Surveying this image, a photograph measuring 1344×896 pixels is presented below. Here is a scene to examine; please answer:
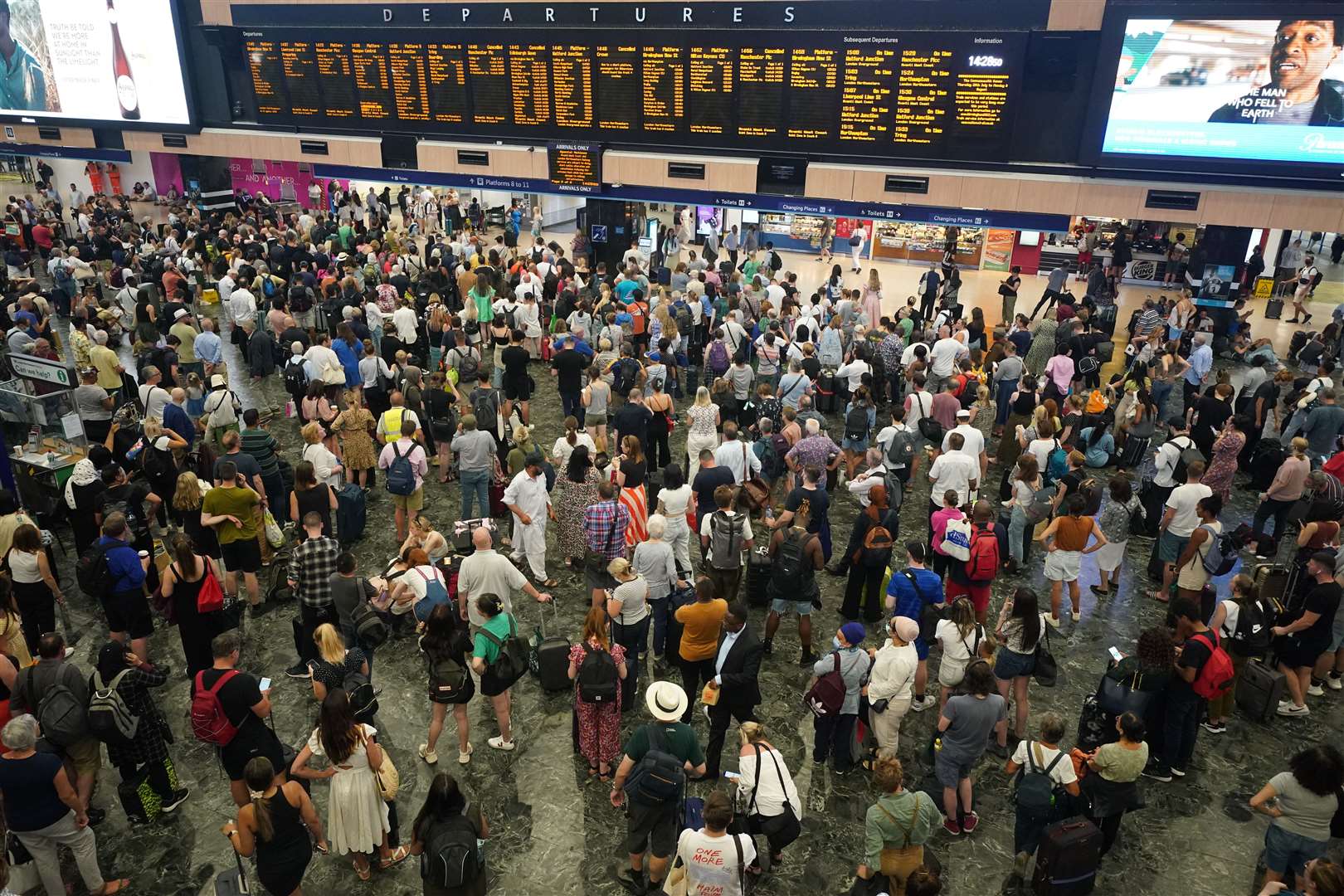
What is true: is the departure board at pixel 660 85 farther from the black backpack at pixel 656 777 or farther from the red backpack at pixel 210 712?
the red backpack at pixel 210 712

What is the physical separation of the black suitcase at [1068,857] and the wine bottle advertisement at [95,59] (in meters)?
22.8

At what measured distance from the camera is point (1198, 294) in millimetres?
16844

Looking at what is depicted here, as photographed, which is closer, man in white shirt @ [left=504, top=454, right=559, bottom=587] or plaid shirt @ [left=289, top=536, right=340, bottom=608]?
plaid shirt @ [left=289, top=536, right=340, bottom=608]

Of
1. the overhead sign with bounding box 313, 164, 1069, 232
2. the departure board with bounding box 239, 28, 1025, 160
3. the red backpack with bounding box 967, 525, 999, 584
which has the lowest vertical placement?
the red backpack with bounding box 967, 525, 999, 584

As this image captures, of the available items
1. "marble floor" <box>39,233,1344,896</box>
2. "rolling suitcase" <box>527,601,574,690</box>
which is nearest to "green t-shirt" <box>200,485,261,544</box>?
"marble floor" <box>39,233,1344,896</box>

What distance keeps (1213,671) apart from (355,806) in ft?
20.4

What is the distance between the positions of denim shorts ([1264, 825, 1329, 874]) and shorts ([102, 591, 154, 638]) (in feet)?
29.1

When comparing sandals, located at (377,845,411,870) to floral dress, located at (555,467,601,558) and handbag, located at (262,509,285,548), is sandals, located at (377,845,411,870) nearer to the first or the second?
floral dress, located at (555,467,601,558)

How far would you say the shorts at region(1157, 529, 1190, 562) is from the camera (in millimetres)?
8789

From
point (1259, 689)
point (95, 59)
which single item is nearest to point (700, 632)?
point (1259, 689)

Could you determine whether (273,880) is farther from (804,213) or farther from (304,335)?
(804,213)

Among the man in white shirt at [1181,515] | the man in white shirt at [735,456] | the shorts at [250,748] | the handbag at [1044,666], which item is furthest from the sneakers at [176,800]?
the man in white shirt at [1181,515]

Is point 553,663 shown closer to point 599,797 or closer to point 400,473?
point 599,797

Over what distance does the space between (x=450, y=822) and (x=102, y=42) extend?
23.2 meters
